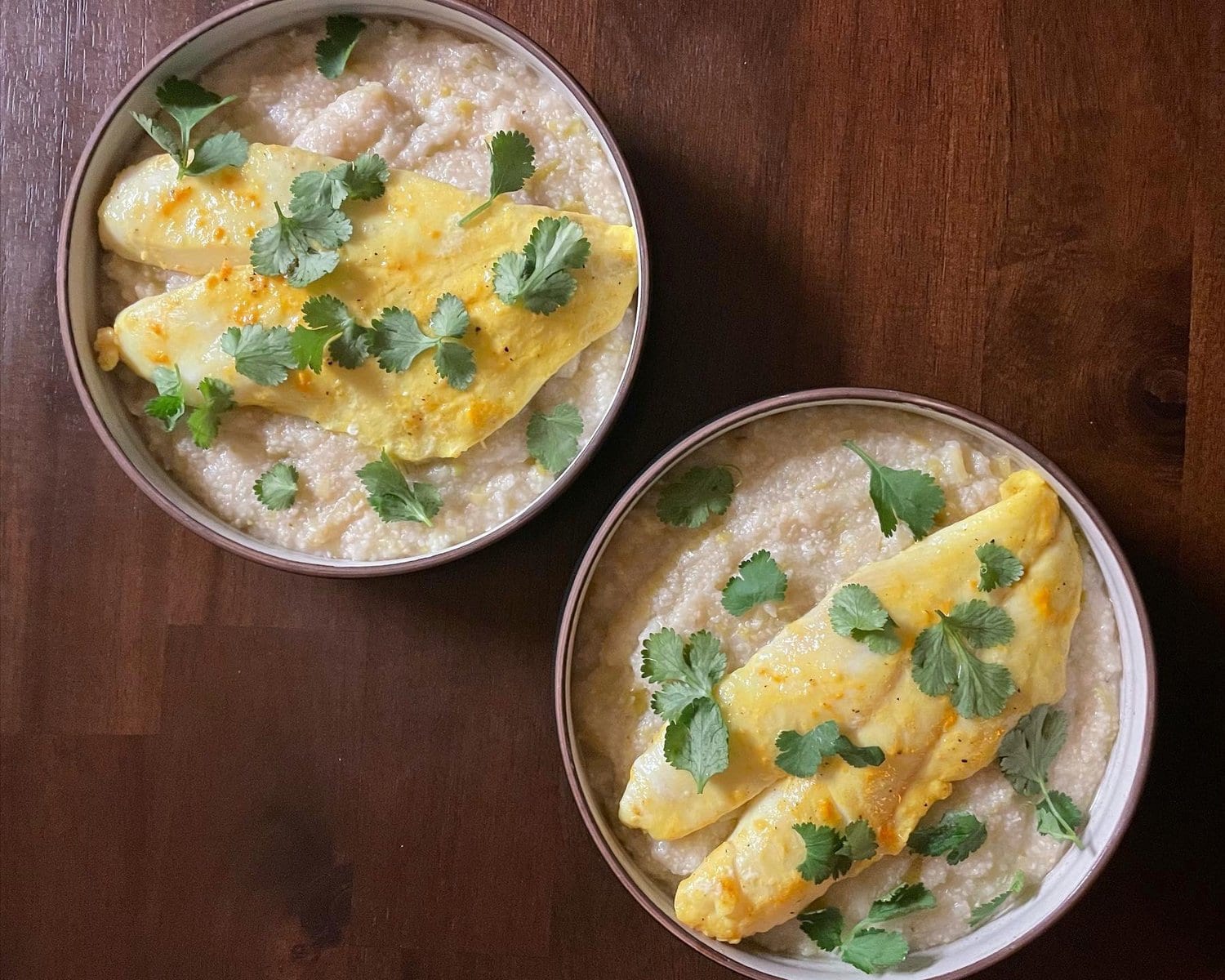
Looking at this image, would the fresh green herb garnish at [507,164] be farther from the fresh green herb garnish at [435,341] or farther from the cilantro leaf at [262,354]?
the cilantro leaf at [262,354]

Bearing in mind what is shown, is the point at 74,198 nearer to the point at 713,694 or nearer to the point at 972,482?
the point at 713,694

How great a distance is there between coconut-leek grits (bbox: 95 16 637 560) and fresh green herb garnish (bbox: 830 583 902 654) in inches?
19.4

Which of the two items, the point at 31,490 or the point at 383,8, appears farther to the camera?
the point at 31,490

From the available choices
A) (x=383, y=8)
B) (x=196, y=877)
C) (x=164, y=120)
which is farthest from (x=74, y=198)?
(x=196, y=877)

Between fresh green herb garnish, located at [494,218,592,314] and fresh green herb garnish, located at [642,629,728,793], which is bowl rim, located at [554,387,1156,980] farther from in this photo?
fresh green herb garnish, located at [494,218,592,314]

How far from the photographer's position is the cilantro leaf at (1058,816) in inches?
66.0

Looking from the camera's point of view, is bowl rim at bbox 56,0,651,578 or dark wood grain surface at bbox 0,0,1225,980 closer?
bowl rim at bbox 56,0,651,578

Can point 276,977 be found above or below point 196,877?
below

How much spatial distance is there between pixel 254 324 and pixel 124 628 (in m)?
0.72

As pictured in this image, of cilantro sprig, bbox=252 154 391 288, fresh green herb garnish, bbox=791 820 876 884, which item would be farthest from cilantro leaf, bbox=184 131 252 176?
fresh green herb garnish, bbox=791 820 876 884

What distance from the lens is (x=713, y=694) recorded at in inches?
65.7

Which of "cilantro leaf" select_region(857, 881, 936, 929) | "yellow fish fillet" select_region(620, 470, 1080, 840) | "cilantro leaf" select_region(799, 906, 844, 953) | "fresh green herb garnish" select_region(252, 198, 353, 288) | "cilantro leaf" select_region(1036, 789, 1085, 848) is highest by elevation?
"fresh green herb garnish" select_region(252, 198, 353, 288)

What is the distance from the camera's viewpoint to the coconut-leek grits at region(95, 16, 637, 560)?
5.45ft

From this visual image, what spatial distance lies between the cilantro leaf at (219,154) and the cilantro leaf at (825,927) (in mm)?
1537
